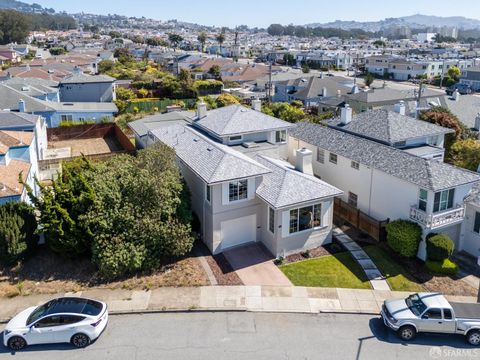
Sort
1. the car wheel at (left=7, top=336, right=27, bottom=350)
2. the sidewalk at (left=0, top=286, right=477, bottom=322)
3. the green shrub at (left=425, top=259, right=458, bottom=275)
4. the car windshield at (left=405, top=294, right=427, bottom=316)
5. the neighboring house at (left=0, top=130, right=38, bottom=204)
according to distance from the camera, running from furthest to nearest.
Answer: the neighboring house at (left=0, top=130, right=38, bottom=204) → the green shrub at (left=425, top=259, right=458, bottom=275) → the sidewalk at (left=0, top=286, right=477, bottom=322) → the car windshield at (left=405, top=294, right=427, bottom=316) → the car wheel at (left=7, top=336, right=27, bottom=350)

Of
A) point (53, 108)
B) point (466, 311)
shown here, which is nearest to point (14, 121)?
point (53, 108)

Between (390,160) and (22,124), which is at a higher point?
(22,124)

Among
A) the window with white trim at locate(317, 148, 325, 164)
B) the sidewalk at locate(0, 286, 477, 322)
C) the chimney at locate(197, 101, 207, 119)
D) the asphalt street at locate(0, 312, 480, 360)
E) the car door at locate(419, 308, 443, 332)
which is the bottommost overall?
the asphalt street at locate(0, 312, 480, 360)

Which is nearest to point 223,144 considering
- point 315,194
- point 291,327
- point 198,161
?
point 198,161

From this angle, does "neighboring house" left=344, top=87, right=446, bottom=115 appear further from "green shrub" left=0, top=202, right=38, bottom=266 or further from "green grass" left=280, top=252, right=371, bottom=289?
"green shrub" left=0, top=202, right=38, bottom=266

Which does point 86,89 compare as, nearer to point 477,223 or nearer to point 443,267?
point 477,223

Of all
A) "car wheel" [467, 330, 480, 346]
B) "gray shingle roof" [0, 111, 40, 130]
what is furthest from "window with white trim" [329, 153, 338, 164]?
"gray shingle roof" [0, 111, 40, 130]
